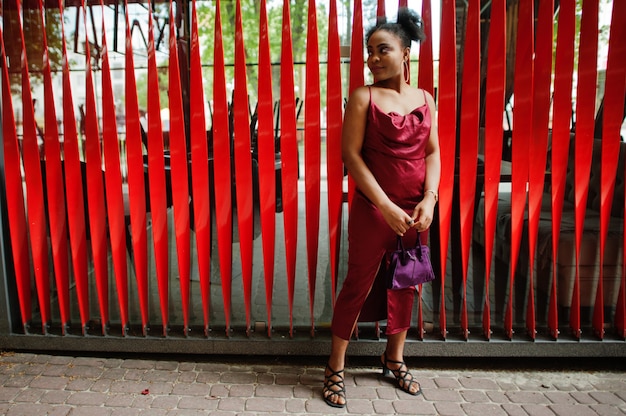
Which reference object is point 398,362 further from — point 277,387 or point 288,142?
point 288,142

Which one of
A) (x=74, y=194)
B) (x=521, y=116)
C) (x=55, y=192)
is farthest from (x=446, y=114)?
(x=55, y=192)

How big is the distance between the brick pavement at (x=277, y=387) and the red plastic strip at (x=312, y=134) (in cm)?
79

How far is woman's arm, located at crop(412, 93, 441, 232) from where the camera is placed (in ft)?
8.62

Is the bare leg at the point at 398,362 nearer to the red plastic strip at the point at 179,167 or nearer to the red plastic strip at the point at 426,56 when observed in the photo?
the red plastic strip at the point at 179,167

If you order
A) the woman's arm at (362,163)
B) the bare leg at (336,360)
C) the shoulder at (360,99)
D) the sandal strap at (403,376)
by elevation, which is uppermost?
the shoulder at (360,99)

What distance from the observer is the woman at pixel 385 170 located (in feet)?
8.43

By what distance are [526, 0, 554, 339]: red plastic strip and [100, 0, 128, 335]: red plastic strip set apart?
242cm

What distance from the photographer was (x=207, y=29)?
Answer: 16.6 feet

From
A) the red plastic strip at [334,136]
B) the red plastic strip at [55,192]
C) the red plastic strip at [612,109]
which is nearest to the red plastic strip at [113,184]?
the red plastic strip at [55,192]

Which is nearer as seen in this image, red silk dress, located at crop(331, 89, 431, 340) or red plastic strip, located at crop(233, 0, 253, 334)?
red silk dress, located at crop(331, 89, 431, 340)

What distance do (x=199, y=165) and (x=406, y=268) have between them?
52.6 inches

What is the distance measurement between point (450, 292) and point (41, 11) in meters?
3.14

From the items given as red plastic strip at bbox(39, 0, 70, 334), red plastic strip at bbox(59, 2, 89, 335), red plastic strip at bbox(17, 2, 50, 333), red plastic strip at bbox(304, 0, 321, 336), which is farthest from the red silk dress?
red plastic strip at bbox(17, 2, 50, 333)

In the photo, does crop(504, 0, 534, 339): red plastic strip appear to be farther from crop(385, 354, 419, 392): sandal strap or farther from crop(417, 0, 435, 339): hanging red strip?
crop(385, 354, 419, 392): sandal strap
